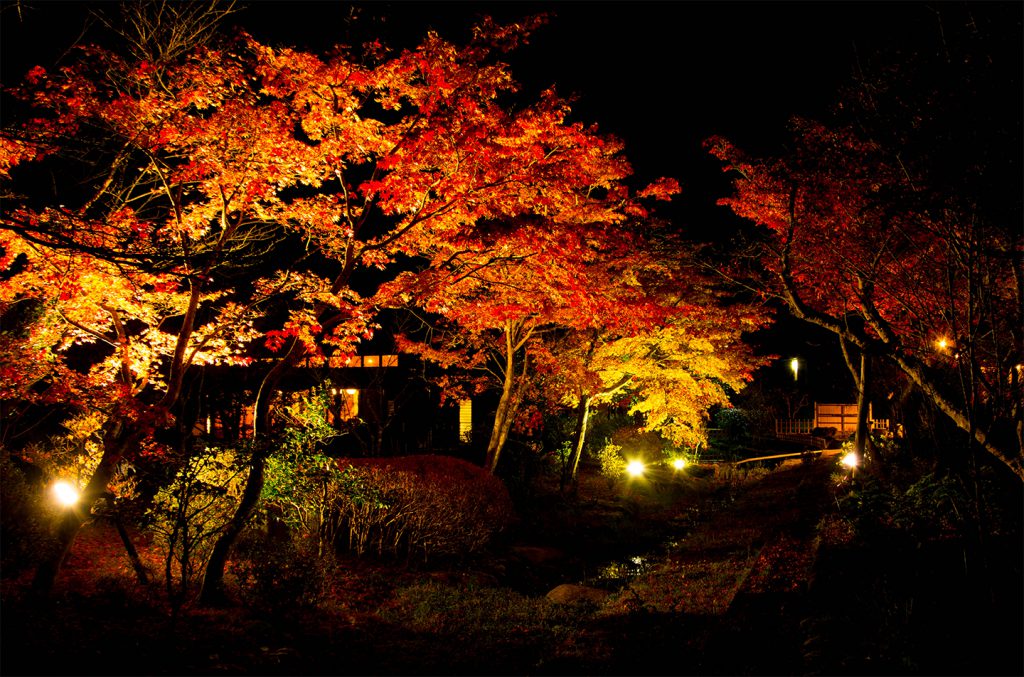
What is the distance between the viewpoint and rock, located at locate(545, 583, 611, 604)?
980cm

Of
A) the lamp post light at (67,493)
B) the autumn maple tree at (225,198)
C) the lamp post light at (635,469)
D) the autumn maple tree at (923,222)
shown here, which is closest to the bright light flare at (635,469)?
the lamp post light at (635,469)

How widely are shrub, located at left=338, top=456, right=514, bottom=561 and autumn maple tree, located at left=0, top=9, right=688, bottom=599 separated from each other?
8.95 feet

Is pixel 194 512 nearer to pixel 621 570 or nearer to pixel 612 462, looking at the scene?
pixel 621 570

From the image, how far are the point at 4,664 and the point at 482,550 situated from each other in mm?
7956

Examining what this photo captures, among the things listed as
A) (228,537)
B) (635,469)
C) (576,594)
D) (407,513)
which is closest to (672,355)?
(635,469)

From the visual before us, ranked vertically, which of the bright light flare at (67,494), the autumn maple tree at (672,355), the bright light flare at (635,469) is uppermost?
the autumn maple tree at (672,355)

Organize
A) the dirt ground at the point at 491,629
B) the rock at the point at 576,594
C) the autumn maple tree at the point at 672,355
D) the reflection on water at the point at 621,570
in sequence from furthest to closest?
the autumn maple tree at the point at 672,355, the reflection on water at the point at 621,570, the rock at the point at 576,594, the dirt ground at the point at 491,629

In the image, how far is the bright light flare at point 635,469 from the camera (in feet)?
68.1

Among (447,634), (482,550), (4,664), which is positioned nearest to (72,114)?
(4,664)

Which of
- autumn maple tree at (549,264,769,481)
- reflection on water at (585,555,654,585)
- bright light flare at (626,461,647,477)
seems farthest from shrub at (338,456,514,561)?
bright light flare at (626,461,647,477)

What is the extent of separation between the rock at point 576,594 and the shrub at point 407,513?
7.17 feet

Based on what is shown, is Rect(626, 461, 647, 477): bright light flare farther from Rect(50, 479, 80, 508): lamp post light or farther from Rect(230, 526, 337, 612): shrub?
Rect(50, 479, 80, 508): lamp post light

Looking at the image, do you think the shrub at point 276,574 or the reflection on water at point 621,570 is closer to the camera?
the shrub at point 276,574

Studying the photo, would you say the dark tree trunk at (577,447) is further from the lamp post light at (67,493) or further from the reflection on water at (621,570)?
the lamp post light at (67,493)
